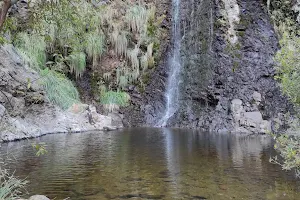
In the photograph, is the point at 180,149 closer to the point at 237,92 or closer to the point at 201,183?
the point at 201,183

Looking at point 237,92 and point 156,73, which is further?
point 156,73

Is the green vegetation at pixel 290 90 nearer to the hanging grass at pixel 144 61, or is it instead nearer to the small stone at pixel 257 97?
the small stone at pixel 257 97

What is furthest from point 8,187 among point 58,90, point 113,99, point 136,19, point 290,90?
point 136,19

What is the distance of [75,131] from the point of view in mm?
13648

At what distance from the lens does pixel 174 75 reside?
18.7m

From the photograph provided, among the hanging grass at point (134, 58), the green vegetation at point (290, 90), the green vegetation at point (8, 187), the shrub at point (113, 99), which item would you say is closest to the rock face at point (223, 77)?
the shrub at point (113, 99)

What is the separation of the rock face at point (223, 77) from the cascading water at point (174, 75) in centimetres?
31


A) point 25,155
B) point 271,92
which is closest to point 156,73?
point 271,92

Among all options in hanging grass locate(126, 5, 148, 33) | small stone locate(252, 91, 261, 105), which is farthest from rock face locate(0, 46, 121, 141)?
small stone locate(252, 91, 261, 105)

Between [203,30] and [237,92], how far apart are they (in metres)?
4.24

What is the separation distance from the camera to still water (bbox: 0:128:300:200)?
529 cm

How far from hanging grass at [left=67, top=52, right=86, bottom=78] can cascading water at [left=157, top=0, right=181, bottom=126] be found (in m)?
4.73

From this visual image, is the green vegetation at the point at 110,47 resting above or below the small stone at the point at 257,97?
above

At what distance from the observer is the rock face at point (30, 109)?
11.4 meters
